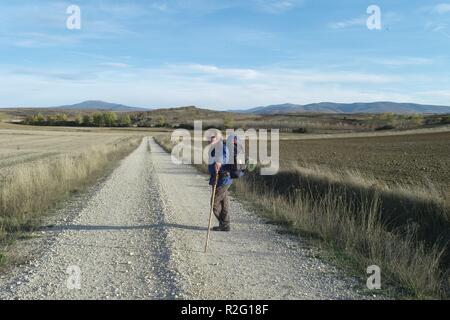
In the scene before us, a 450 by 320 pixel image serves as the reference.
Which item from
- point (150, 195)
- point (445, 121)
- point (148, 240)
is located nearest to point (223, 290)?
point (148, 240)

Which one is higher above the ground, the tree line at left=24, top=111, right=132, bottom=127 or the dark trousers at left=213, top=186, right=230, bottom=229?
the tree line at left=24, top=111, right=132, bottom=127

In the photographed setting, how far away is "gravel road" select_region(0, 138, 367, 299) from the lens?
18.2ft

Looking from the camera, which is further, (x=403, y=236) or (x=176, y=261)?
(x=403, y=236)

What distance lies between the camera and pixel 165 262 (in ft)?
21.9

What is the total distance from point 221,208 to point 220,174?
2.33ft

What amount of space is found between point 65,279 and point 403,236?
660cm

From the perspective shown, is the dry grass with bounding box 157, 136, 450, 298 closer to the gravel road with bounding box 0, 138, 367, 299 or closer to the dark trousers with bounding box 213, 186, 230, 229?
the gravel road with bounding box 0, 138, 367, 299

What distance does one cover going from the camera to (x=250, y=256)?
721 cm

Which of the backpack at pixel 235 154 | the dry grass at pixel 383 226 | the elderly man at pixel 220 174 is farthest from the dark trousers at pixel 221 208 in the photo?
the dry grass at pixel 383 226

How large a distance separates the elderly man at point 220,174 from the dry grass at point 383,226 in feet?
4.49

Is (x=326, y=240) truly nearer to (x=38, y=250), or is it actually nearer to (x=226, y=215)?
(x=226, y=215)

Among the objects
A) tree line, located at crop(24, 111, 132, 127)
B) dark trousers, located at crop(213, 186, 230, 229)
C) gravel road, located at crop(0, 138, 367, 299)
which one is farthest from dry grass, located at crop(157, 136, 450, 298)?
tree line, located at crop(24, 111, 132, 127)

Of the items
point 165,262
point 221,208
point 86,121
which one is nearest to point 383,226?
point 221,208

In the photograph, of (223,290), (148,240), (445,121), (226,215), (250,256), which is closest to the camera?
(223,290)
